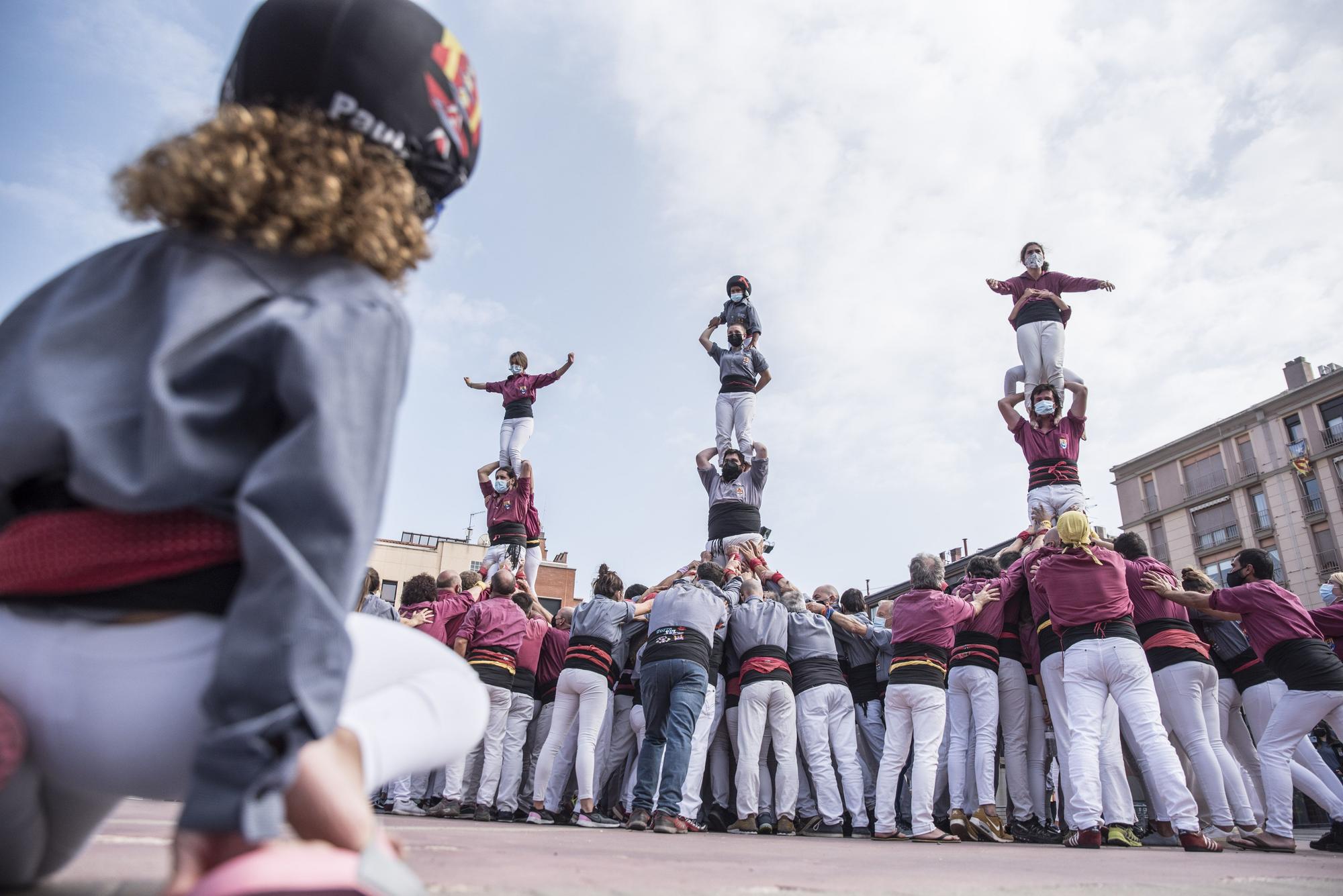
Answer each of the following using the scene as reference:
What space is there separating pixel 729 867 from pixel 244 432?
94.0 inches

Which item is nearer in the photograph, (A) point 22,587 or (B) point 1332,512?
(A) point 22,587

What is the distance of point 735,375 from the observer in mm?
11586

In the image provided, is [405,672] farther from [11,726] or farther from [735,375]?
[735,375]

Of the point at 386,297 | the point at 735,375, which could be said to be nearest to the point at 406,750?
the point at 386,297

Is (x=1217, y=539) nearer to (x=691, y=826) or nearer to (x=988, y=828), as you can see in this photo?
(x=988, y=828)

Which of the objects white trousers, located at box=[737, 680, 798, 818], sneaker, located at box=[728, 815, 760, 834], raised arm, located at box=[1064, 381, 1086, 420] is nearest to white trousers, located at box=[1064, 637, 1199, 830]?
white trousers, located at box=[737, 680, 798, 818]

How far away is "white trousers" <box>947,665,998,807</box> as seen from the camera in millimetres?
6738

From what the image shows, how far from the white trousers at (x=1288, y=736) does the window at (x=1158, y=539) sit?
47.7m

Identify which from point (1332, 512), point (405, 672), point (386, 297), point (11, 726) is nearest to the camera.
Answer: point (11, 726)

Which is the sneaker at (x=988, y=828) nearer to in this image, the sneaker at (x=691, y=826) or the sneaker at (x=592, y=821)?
the sneaker at (x=691, y=826)

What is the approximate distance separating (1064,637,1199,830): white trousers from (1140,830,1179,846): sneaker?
792mm

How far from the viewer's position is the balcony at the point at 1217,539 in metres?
43.9

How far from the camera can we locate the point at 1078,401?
9875mm

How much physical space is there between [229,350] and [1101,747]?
6.58m
